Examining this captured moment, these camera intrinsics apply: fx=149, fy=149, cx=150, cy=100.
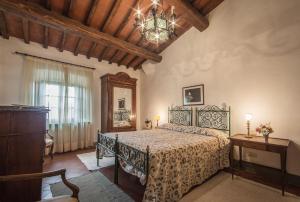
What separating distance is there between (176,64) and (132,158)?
3857 mm

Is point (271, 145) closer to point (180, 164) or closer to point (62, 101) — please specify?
point (180, 164)

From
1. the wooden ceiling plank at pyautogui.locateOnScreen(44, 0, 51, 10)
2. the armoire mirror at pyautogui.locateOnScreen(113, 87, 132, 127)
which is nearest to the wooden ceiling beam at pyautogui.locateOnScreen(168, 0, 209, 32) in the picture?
the wooden ceiling plank at pyautogui.locateOnScreen(44, 0, 51, 10)

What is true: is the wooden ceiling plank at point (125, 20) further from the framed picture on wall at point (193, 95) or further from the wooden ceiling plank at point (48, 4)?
the framed picture on wall at point (193, 95)

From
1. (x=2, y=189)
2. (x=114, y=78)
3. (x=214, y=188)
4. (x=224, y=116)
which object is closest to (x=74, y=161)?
(x=2, y=189)

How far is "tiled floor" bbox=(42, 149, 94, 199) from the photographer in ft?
9.60

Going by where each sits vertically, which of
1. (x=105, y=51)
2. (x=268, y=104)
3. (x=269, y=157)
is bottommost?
(x=269, y=157)

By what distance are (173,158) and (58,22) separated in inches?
157

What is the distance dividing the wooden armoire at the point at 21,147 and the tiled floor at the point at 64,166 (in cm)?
67

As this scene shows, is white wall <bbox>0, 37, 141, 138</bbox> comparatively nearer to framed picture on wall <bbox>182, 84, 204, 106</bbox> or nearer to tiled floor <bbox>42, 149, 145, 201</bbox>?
tiled floor <bbox>42, 149, 145, 201</bbox>

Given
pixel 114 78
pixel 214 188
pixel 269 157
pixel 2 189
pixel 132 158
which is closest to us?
pixel 2 189

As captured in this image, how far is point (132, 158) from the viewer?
2617mm

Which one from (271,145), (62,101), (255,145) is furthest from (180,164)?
(62,101)

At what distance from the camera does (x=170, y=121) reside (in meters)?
5.54

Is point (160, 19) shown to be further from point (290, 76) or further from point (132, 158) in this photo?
point (290, 76)
